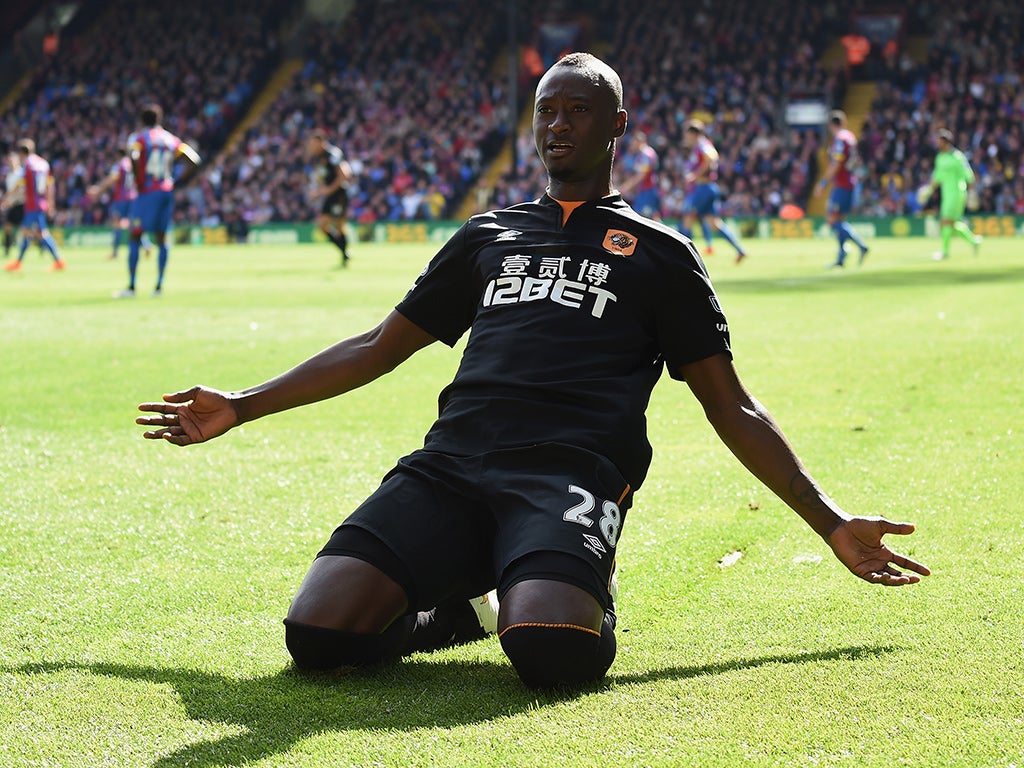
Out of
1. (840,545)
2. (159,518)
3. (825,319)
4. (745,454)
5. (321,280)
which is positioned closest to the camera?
(840,545)

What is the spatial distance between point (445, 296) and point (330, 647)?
1.20m

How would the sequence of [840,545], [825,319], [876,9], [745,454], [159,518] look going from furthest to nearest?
[876,9], [825,319], [159,518], [745,454], [840,545]

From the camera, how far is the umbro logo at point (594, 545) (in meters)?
3.41

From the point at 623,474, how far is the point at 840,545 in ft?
2.01

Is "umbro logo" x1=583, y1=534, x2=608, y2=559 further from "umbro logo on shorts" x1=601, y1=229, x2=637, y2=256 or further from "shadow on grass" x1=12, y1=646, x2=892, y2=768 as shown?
"umbro logo on shorts" x1=601, y1=229, x2=637, y2=256

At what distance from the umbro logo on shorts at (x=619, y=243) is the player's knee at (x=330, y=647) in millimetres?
1215

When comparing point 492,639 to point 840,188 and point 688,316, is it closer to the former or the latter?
point 688,316

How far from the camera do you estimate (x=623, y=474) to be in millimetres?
3742

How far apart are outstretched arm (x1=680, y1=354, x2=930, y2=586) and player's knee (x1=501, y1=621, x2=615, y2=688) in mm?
699

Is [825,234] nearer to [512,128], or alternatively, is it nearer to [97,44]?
[512,128]

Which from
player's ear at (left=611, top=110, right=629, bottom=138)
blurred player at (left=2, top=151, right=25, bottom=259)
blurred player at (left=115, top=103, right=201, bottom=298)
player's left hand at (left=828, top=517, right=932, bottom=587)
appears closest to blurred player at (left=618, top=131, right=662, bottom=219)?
blurred player at (left=115, top=103, right=201, bottom=298)

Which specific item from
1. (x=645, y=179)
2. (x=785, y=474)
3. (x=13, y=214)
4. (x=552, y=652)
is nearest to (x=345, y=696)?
(x=552, y=652)

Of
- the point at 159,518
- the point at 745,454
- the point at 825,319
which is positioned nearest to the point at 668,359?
the point at 745,454

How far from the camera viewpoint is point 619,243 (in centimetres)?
383
